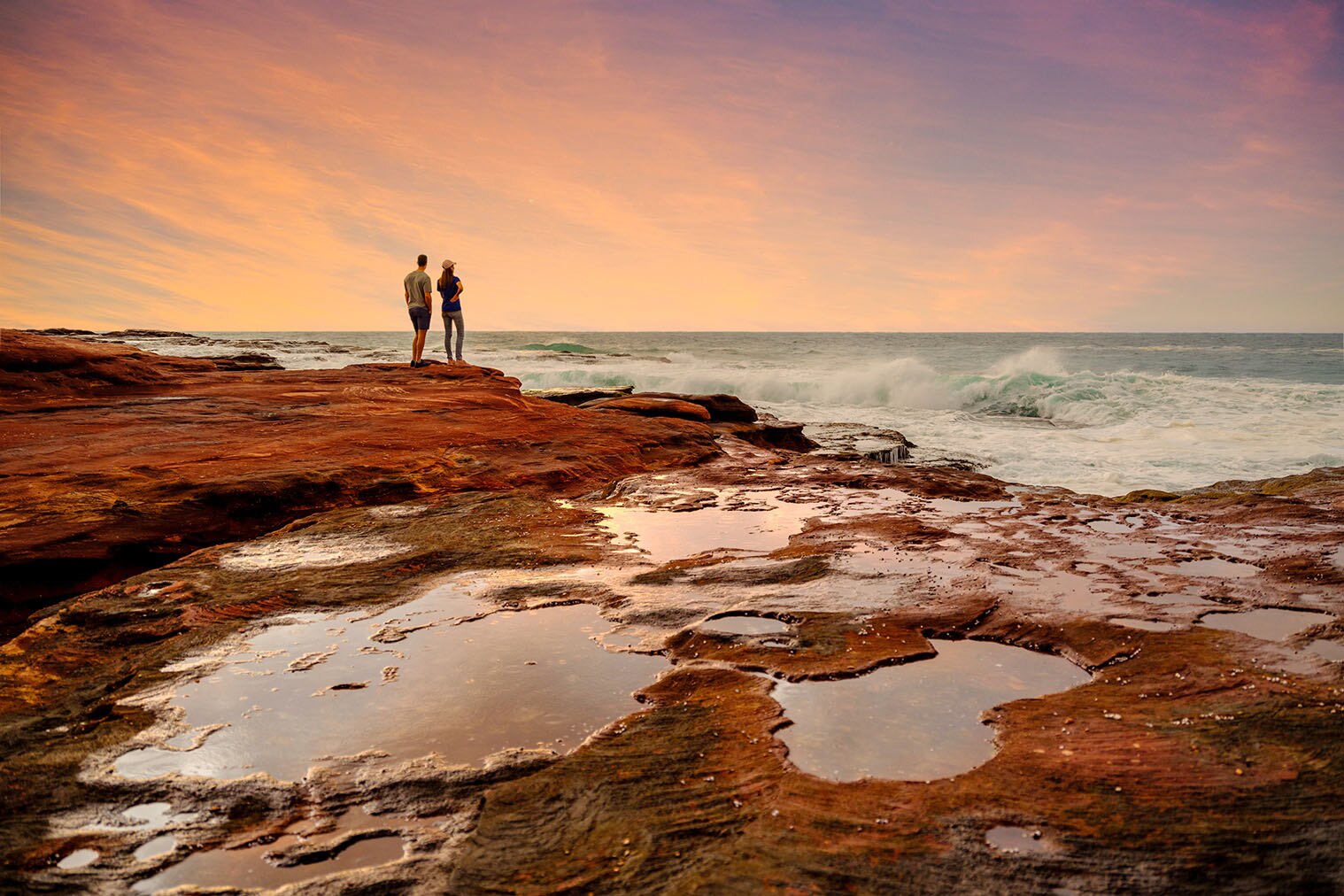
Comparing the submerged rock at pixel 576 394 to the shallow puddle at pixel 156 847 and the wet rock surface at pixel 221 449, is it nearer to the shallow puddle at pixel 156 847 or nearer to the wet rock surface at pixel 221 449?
the wet rock surface at pixel 221 449

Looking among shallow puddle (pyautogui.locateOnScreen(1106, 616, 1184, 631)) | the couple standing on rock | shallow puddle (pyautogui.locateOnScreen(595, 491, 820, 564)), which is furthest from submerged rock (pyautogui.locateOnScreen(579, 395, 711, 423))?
shallow puddle (pyautogui.locateOnScreen(1106, 616, 1184, 631))

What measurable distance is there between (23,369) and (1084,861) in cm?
1052

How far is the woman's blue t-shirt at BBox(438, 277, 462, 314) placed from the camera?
44.0ft

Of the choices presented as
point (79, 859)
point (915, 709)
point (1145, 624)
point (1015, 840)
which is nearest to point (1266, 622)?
point (1145, 624)

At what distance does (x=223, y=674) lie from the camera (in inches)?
125

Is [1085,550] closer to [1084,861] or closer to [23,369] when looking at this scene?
[1084,861]

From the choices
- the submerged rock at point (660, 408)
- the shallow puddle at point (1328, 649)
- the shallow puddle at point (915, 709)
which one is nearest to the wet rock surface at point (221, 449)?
the submerged rock at point (660, 408)

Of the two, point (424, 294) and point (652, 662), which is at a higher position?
point (424, 294)

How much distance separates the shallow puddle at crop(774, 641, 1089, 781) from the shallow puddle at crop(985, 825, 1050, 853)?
0.32 m

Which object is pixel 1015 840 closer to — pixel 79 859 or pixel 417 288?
pixel 79 859

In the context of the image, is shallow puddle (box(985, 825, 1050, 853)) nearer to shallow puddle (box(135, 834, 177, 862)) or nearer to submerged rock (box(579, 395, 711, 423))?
shallow puddle (box(135, 834, 177, 862))

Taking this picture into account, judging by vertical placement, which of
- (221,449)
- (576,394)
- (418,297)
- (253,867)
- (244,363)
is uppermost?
(418,297)

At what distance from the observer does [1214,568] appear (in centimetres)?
475

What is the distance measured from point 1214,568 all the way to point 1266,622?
1.12m
